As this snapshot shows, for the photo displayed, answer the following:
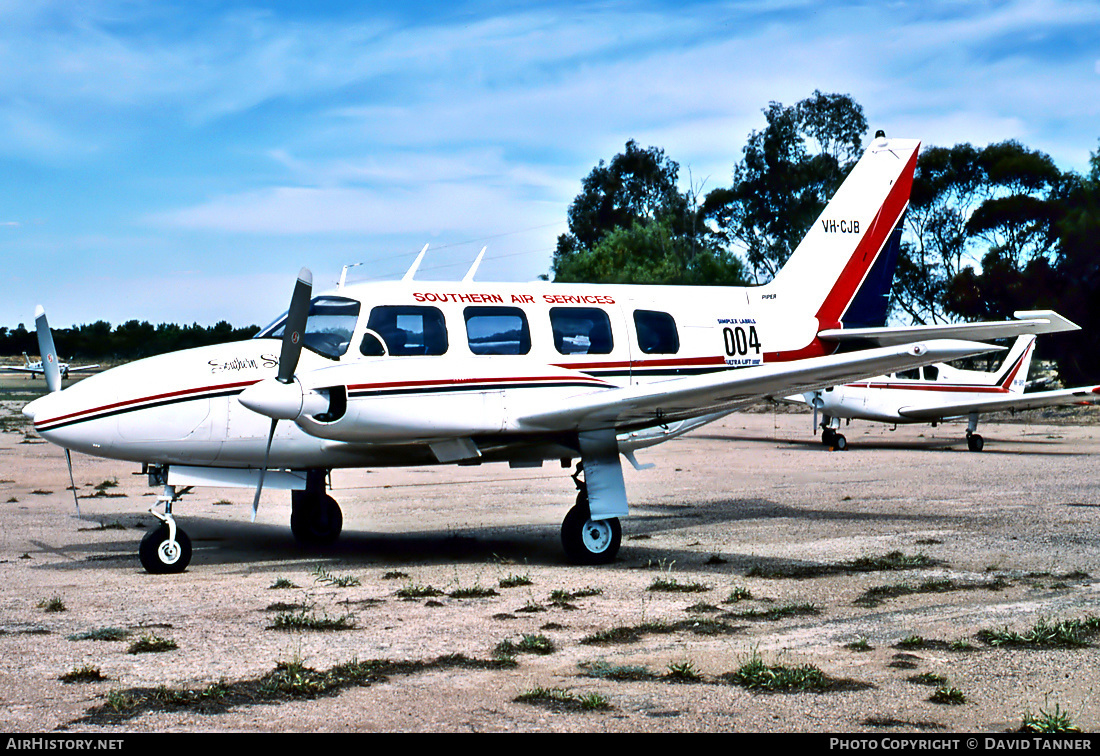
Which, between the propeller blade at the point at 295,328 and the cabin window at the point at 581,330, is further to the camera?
the cabin window at the point at 581,330

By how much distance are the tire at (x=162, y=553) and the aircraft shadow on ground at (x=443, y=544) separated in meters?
0.40

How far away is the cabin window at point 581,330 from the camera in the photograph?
34.0 feet

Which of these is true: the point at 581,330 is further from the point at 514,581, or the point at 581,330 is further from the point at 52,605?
the point at 52,605

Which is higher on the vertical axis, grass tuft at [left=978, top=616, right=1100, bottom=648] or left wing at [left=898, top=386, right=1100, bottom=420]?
left wing at [left=898, top=386, right=1100, bottom=420]

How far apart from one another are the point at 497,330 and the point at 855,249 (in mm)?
5331

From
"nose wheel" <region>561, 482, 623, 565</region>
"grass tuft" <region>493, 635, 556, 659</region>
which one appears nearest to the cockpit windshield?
"nose wheel" <region>561, 482, 623, 565</region>

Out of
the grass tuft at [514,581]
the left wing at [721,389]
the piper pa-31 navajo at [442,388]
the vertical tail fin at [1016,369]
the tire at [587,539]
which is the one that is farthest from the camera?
the vertical tail fin at [1016,369]

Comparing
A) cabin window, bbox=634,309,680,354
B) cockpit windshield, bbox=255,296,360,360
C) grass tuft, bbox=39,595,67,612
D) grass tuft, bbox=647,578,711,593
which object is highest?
cockpit windshield, bbox=255,296,360,360

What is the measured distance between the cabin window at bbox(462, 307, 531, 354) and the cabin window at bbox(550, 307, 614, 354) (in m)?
0.35

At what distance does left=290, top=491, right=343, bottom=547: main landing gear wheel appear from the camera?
11367 mm

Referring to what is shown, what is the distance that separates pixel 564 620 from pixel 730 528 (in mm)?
5294

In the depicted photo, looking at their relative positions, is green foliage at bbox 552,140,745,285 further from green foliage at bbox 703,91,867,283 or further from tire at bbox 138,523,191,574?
tire at bbox 138,523,191,574

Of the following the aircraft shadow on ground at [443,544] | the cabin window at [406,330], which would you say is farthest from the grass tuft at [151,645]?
the cabin window at [406,330]

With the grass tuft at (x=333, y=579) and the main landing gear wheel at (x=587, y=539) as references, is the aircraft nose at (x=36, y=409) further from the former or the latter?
the main landing gear wheel at (x=587, y=539)
